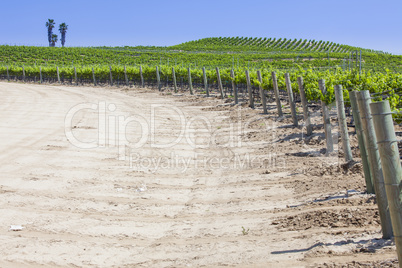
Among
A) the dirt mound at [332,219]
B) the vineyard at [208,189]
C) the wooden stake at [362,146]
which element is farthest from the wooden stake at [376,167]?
the wooden stake at [362,146]

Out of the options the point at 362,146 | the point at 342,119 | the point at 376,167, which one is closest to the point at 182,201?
the point at 362,146

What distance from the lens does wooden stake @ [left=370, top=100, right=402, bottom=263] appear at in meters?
3.16

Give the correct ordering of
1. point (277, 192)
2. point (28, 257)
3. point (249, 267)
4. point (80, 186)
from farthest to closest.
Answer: point (80, 186) → point (277, 192) → point (28, 257) → point (249, 267)

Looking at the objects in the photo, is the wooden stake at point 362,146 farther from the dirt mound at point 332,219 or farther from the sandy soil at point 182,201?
the dirt mound at point 332,219

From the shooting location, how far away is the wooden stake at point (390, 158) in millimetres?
3156

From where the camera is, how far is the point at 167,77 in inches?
1215

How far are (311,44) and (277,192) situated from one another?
8998 cm

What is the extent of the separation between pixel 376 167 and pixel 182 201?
3073mm

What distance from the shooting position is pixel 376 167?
14.7 feet

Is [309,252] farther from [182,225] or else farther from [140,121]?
[140,121]

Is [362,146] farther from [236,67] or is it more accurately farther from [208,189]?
[236,67]

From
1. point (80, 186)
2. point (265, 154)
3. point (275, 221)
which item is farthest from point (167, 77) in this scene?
point (275, 221)

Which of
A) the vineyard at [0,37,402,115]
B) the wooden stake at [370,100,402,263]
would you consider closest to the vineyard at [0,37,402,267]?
the wooden stake at [370,100,402,263]

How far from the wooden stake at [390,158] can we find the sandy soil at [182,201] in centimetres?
73
